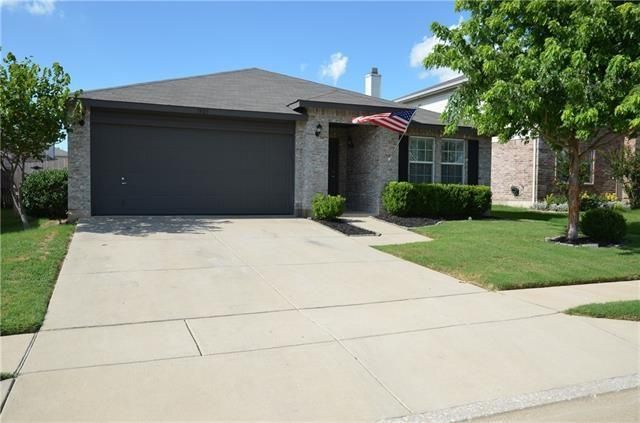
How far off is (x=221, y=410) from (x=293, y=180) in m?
12.7

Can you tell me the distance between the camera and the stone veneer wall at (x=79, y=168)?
13.7 m

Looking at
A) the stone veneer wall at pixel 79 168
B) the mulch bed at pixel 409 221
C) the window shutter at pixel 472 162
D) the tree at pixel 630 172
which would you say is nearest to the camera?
the stone veneer wall at pixel 79 168

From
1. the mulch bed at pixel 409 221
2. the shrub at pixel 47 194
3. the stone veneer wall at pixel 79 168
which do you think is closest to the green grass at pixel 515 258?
the mulch bed at pixel 409 221

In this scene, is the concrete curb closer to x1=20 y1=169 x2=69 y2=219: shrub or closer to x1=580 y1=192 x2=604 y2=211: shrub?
x1=20 y1=169 x2=69 y2=219: shrub

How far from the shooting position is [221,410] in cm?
373

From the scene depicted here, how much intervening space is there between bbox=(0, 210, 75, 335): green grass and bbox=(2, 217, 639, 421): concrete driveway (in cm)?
24

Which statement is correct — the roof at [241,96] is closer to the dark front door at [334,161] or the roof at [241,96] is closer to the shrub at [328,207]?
the dark front door at [334,161]

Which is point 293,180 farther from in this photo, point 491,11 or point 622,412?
point 622,412

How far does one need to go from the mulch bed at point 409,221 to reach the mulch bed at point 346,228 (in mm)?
1492

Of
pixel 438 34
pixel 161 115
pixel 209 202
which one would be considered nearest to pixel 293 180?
pixel 209 202

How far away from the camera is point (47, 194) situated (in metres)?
14.3

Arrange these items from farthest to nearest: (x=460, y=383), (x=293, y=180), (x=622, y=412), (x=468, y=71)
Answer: (x=293, y=180) → (x=468, y=71) → (x=460, y=383) → (x=622, y=412)

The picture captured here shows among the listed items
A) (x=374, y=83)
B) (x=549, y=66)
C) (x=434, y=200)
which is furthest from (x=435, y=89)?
(x=549, y=66)

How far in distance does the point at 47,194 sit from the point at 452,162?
1303 cm
